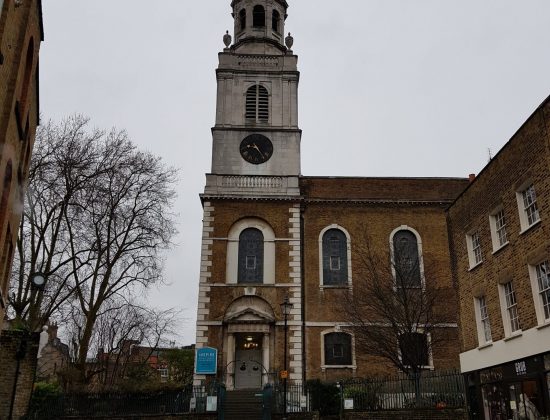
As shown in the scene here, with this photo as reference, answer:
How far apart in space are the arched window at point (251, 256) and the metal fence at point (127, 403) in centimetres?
682

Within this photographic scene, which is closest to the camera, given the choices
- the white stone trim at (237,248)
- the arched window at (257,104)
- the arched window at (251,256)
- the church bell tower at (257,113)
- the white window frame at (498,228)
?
the white window frame at (498,228)

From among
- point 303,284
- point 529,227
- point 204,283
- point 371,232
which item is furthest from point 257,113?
point 529,227

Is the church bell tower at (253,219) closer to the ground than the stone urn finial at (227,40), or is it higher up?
closer to the ground

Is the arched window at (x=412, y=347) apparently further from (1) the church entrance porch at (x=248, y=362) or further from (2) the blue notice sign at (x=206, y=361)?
(2) the blue notice sign at (x=206, y=361)

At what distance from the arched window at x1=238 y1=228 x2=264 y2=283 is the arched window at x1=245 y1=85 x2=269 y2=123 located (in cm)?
695

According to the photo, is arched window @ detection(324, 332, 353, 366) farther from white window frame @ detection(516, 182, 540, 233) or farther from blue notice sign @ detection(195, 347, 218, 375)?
white window frame @ detection(516, 182, 540, 233)

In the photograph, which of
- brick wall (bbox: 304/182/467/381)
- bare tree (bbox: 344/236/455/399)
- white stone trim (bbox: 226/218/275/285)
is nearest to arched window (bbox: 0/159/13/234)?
bare tree (bbox: 344/236/455/399)

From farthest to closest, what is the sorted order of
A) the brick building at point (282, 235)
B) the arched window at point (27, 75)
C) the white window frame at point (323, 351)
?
the brick building at point (282, 235) < the white window frame at point (323, 351) < the arched window at point (27, 75)

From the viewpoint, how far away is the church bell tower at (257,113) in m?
30.0

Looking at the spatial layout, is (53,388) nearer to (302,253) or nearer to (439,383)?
(302,253)

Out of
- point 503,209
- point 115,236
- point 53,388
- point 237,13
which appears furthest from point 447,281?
point 237,13

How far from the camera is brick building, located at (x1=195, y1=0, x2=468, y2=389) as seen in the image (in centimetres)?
2667

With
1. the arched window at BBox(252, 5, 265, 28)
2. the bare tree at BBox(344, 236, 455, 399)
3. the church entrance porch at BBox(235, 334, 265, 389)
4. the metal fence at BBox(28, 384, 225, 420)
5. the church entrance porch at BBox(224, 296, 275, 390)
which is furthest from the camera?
the arched window at BBox(252, 5, 265, 28)

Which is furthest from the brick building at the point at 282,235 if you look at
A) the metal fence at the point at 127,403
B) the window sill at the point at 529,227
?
the window sill at the point at 529,227
